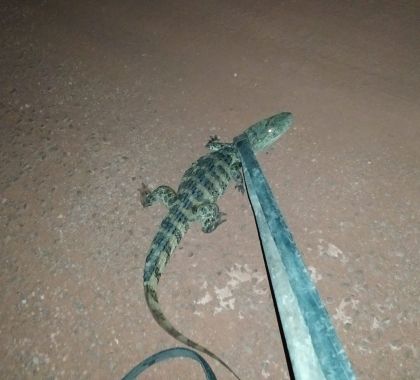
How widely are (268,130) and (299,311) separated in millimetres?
2739

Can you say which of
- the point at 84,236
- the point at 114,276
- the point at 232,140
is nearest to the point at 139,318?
the point at 114,276

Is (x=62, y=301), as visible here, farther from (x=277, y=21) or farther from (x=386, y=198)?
(x=277, y=21)

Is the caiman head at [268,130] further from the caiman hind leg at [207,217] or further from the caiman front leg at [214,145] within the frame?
the caiman hind leg at [207,217]

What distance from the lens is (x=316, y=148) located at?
201 inches

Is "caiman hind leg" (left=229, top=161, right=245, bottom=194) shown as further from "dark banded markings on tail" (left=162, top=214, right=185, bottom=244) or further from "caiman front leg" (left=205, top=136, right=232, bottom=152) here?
"dark banded markings on tail" (left=162, top=214, right=185, bottom=244)

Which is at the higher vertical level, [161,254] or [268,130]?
[268,130]

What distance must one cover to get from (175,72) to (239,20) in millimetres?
1862

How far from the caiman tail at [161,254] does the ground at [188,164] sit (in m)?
0.21

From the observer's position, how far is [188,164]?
5082mm

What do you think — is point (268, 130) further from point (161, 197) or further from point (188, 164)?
point (161, 197)

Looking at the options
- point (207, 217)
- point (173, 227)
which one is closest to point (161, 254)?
point (173, 227)

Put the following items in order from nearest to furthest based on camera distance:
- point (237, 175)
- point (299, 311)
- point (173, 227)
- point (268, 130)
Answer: point (299, 311)
point (173, 227)
point (237, 175)
point (268, 130)

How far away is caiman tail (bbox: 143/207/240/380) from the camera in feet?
11.7

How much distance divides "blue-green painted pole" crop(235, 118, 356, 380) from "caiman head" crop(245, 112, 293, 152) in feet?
4.21
